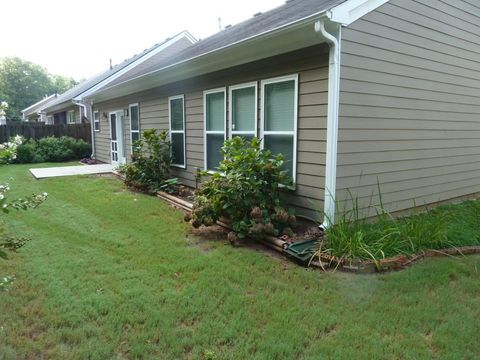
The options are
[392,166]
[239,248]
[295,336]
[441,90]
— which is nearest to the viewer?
[295,336]

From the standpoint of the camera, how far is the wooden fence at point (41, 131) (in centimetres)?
1534

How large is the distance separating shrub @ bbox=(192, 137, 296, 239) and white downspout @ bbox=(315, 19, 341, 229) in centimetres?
48

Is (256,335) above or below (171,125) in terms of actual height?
below

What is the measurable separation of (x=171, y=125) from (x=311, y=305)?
233 inches

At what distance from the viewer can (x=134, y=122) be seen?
993 cm

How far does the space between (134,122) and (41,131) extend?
8764mm

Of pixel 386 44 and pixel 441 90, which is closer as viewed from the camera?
pixel 386 44

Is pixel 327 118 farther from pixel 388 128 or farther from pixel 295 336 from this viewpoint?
pixel 295 336

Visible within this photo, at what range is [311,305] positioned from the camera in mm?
2932

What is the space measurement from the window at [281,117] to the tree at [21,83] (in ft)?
184

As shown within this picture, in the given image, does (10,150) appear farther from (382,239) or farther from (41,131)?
(41,131)

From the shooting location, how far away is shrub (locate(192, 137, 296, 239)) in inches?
172

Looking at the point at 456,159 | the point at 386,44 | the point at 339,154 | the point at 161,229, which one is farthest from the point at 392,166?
the point at 161,229

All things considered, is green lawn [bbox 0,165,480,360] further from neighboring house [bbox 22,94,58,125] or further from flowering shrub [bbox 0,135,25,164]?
neighboring house [bbox 22,94,58,125]
